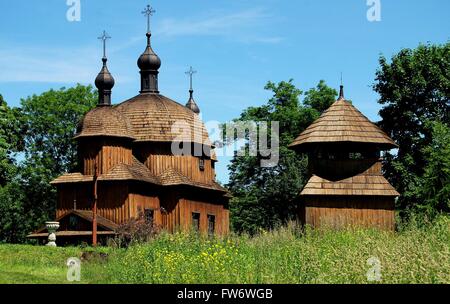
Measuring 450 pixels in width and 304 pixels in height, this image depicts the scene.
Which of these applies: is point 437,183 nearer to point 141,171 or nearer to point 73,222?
point 141,171

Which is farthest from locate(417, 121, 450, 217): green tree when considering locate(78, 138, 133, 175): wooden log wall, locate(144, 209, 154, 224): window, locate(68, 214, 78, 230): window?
locate(68, 214, 78, 230): window

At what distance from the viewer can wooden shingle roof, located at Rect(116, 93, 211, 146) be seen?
4722 cm

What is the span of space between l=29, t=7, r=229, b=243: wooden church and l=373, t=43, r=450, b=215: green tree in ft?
33.8

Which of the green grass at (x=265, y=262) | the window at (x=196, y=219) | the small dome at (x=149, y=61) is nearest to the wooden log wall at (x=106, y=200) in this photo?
the window at (x=196, y=219)

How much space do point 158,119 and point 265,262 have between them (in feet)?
91.4

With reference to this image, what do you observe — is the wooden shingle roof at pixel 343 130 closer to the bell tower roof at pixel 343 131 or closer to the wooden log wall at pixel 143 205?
the bell tower roof at pixel 343 131

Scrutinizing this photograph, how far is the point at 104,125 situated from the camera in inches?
1768

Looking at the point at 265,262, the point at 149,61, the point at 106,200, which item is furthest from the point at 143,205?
the point at 265,262

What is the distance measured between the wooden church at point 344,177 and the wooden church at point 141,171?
10.7m

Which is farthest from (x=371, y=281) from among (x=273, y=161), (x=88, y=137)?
(x=273, y=161)

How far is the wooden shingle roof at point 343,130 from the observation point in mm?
35469

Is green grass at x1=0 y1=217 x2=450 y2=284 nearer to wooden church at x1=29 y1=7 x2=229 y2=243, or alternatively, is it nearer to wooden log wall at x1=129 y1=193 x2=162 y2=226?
wooden church at x1=29 y1=7 x2=229 y2=243
